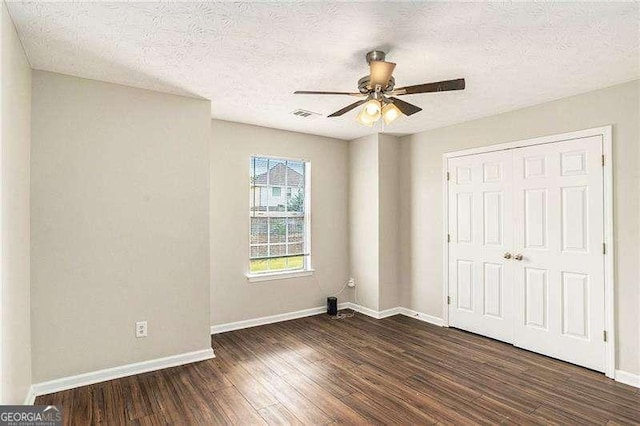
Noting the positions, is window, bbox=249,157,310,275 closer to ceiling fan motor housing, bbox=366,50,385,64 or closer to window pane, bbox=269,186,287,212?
window pane, bbox=269,186,287,212

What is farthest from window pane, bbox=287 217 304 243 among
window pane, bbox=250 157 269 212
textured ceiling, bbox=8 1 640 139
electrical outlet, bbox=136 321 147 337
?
electrical outlet, bbox=136 321 147 337

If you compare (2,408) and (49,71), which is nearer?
(2,408)

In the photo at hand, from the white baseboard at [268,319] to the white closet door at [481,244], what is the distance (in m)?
1.77

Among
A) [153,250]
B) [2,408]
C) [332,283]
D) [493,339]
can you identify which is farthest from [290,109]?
[493,339]

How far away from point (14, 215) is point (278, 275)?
2.95 meters

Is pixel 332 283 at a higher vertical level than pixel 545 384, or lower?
higher

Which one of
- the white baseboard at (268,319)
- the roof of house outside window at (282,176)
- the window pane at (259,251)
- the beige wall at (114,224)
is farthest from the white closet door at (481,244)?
the beige wall at (114,224)

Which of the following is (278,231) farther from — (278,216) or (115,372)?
(115,372)

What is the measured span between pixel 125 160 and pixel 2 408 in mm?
1958

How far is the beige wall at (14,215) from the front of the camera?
1.88 metres

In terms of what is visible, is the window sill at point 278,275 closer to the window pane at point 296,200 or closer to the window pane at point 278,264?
the window pane at point 278,264

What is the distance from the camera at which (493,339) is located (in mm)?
3930

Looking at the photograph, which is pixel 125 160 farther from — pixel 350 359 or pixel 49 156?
pixel 350 359

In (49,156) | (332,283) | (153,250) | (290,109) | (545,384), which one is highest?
(290,109)
